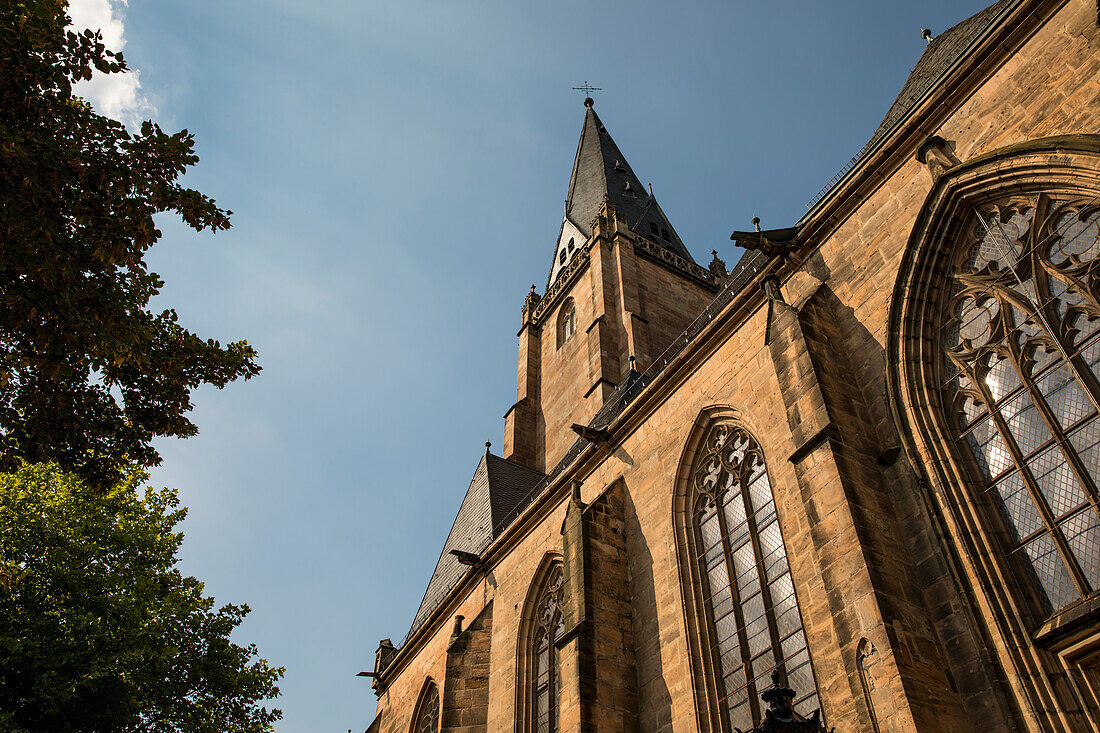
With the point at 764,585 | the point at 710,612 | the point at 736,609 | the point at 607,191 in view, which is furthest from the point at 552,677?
the point at 607,191

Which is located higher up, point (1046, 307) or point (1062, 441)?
point (1046, 307)

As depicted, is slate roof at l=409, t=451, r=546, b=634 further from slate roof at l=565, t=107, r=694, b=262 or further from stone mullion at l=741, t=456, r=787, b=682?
slate roof at l=565, t=107, r=694, b=262

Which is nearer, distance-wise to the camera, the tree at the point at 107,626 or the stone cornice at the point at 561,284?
the tree at the point at 107,626

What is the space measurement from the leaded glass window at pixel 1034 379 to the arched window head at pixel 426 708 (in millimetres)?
12611

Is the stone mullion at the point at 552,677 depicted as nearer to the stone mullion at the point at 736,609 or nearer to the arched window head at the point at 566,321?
the stone mullion at the point at 736,609

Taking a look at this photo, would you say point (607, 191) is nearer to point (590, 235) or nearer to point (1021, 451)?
point (590, 235)

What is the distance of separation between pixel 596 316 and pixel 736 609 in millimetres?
14511

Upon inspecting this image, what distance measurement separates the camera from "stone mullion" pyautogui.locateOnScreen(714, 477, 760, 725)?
905cm

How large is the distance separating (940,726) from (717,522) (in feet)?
15.0

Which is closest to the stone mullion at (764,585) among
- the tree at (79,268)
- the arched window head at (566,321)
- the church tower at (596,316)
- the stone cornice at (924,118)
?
the stone cornice at (924,118)

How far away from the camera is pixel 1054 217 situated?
25.2 ft

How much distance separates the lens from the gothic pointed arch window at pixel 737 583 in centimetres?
895

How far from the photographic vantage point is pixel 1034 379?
24.1 ft

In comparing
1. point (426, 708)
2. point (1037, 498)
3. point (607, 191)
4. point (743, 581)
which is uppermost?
point (607, 191)
